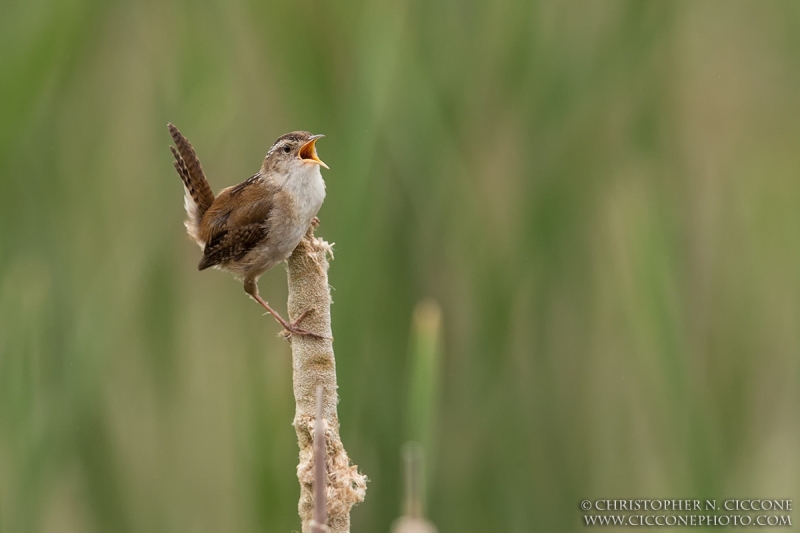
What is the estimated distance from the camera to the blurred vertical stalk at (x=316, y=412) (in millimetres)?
1322

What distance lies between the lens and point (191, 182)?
7.38ft

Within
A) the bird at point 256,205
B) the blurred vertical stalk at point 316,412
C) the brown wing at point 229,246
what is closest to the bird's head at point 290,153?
the bird at point 256,205

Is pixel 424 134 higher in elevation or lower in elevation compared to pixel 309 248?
higher

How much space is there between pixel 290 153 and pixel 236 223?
0.21 m

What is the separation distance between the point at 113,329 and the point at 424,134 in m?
0.81

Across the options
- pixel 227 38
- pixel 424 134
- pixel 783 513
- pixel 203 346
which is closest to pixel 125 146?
pixel 227 38

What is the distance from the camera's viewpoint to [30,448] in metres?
1.73

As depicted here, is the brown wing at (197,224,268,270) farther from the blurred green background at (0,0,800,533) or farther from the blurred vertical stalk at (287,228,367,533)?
the blurred vertical stalk at (287,228,367,533)

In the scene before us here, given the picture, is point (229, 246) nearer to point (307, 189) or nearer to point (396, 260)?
point (307, 189)

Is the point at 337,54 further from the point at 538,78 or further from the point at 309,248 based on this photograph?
the point at 309,248

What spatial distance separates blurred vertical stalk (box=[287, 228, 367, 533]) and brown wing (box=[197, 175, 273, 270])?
1.64 ft

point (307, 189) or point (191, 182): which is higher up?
Result: point (191, 182)

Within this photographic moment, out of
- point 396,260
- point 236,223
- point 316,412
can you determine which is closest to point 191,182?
point 236,223

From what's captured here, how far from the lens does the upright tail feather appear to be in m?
2.18
